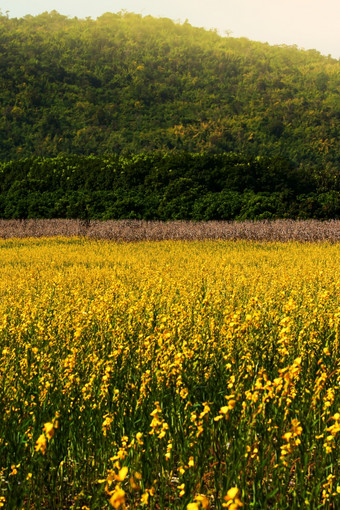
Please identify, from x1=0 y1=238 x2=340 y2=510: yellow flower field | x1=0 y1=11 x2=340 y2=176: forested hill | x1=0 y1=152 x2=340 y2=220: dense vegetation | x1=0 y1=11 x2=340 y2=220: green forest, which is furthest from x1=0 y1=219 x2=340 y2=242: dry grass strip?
x1=0 y1=238 x2=340 y2=510: yellow flower field

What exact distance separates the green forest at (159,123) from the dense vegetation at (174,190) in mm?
50

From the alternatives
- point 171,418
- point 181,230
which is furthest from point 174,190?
point 171,418

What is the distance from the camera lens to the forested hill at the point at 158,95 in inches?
1539

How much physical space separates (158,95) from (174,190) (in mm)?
30888

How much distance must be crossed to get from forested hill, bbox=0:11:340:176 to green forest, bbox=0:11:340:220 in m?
0.15

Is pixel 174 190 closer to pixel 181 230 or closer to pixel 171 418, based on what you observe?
pixel 181 230

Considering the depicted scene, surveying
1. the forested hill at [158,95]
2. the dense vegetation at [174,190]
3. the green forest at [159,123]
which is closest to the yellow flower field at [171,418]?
the dense vegetation at [174,190]

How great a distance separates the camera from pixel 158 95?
48750 millimetres

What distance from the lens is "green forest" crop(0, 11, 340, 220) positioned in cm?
2069

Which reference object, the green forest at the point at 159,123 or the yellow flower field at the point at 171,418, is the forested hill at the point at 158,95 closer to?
the green forest at the point at 159,123

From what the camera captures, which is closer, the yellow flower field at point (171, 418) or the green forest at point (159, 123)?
the yellow flower field at point (171, 418)

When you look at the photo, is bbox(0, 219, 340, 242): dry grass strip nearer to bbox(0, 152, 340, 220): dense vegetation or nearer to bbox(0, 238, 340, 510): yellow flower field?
bbox(0, 152, 340, 220): dense vegetation

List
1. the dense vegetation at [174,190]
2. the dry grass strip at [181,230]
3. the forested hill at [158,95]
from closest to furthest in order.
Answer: the dry grass strip at [181,230]
the dense vegetation at [174,190]
the forested hill at [158,95]

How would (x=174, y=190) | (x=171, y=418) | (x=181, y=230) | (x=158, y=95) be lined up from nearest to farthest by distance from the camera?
(x=171, y=418)
(x=181, y=230)
(x=174, y=190)
(x=158, y=95)
